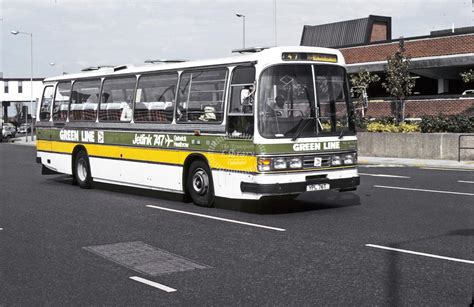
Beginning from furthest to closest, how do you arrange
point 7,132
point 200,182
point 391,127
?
1. point 7,132
2. point 391,127
3. point 200,182

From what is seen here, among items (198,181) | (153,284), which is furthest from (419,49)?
(153,284)

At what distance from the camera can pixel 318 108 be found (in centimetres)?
1148

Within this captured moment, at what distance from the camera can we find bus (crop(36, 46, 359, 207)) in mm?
10969

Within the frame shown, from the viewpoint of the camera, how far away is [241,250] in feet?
26.8

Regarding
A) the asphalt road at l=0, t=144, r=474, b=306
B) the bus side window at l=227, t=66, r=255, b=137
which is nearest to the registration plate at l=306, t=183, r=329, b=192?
the asphalt road at l=0, t=144, r=474, b=306

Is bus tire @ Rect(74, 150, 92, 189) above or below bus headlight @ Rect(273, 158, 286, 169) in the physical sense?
below

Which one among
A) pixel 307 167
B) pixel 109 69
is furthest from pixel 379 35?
pixel 307 167

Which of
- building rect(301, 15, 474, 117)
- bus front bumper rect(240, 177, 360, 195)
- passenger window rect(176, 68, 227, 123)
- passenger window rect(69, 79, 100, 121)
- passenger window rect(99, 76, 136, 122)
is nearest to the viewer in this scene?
bus front bumper rect(240, 177, 360, 195)

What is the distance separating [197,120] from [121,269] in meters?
5.56

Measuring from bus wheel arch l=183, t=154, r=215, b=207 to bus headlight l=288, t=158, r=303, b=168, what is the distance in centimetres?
177

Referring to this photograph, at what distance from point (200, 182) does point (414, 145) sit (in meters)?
15.7

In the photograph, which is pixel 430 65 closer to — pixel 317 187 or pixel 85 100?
pixel 85 100

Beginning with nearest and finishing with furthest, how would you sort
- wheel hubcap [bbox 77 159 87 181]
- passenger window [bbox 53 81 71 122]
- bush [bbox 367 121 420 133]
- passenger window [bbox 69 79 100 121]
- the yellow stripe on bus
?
the yellow stripe on bus → passenger window [bbox 69 79 100 121] → wheel hubcap [bbox 77 159 87 181] → passenger window [bbox 53 81 71 122] → bush [bbox 367 121 420 133]

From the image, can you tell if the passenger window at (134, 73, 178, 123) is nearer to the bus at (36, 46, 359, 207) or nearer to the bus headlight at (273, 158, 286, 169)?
the bus at (36, 46, 359, 207)
